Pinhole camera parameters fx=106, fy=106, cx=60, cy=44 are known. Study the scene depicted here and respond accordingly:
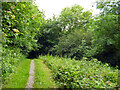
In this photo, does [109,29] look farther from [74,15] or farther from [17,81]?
[17,81]

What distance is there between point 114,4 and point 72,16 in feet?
6.67

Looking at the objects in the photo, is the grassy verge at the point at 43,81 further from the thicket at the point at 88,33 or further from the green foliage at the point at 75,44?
the green foliage at the point at 75,44

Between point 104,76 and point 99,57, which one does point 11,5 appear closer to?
point 104,76

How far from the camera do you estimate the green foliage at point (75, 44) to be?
7.73 m

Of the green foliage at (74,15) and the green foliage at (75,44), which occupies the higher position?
the green foliage at (74,15)

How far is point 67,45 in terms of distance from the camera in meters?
8.99

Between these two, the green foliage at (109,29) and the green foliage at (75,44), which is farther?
the green foliage at (75,44)

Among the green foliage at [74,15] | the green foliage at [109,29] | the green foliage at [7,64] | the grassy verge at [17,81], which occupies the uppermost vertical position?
the green foliage at [74,15]

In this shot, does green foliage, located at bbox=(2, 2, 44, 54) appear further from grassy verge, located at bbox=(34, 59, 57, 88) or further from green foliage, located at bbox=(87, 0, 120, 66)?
green foliage, located at bbox=(87, 0, 120, 66)

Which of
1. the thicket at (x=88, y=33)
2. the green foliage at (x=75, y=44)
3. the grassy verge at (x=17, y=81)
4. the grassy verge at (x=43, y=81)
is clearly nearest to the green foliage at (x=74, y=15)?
the thicket at (x=88, y=33)

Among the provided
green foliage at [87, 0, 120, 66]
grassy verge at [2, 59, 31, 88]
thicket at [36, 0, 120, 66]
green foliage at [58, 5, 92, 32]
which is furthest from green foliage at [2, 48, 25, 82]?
green foliage at [87, 0, 120, 66]

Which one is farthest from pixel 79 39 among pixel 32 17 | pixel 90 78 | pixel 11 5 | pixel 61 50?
pixel 11 5

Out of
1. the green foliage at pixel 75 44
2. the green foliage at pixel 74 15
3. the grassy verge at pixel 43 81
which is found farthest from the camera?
the green foliage at pixel 75 44

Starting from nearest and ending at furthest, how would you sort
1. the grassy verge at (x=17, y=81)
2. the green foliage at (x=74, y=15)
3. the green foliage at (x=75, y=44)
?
the grassy verge at (x=17, y=81) < the green foliage at (x=74, y=15) < the green foliage at (x=75, y=44)
